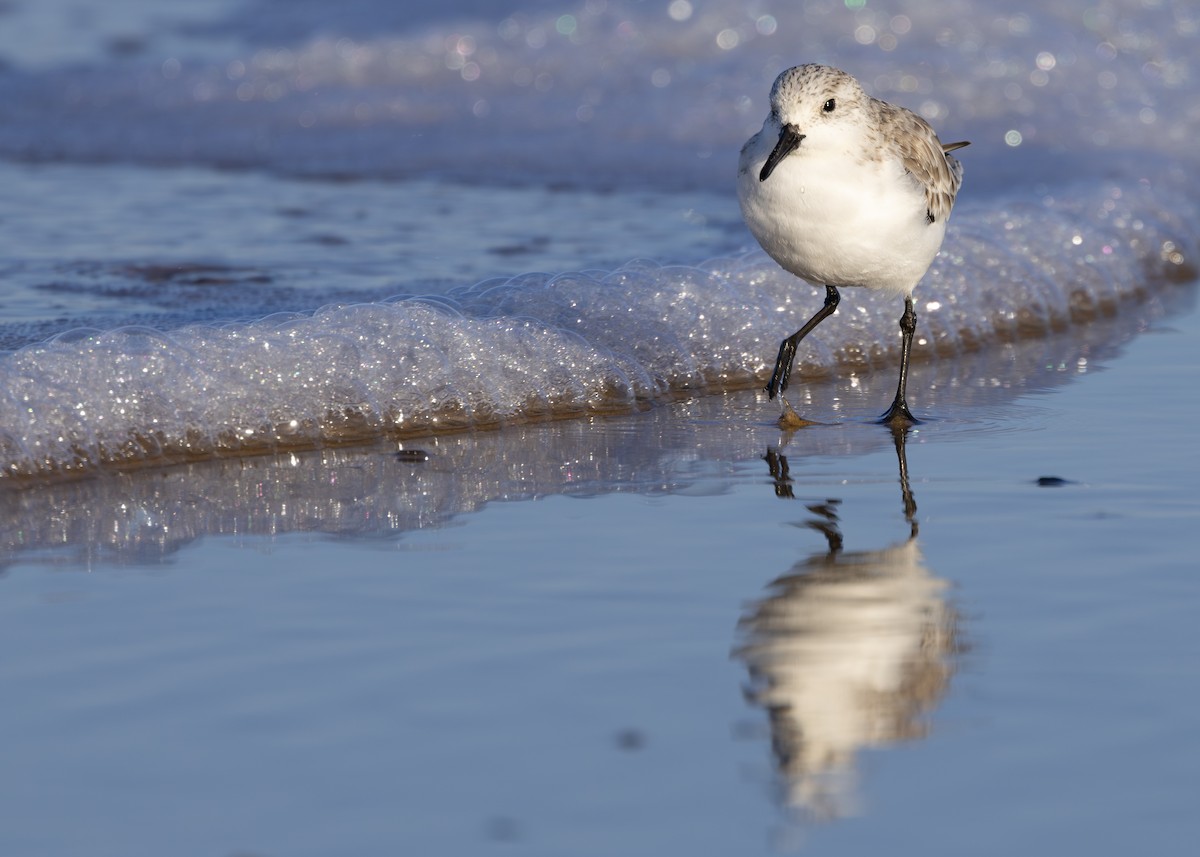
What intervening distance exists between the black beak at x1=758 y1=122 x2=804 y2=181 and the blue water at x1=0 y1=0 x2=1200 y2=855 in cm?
70

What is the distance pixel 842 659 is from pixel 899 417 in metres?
1.98

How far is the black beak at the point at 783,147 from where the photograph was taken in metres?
4.32

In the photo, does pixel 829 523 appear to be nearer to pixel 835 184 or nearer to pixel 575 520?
pixel 575 520

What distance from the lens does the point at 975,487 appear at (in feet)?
13.6

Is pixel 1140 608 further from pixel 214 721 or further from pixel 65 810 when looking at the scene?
pixel 65 810

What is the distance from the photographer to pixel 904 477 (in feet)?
14.1

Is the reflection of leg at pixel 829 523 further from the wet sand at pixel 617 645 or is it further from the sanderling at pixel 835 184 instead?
the sanderling at pixel 835 184

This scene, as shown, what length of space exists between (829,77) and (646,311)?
1.39 m

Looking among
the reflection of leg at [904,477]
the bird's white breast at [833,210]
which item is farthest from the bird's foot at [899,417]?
the bird's white breast at [833,210]

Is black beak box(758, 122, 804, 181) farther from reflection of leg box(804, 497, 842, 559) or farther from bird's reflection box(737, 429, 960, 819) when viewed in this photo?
bird's reflection box(737, 429, 960, 819)

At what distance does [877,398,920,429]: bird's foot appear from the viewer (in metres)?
4.89

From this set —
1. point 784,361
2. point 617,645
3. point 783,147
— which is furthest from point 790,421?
point 617,645

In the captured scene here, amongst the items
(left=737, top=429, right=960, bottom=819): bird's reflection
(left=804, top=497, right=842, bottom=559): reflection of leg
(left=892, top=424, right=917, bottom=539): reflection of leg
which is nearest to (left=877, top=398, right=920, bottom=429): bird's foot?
(left=892, top=424, right=917, bottom=539): reflection of leg

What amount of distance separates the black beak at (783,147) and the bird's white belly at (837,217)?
0.05m
